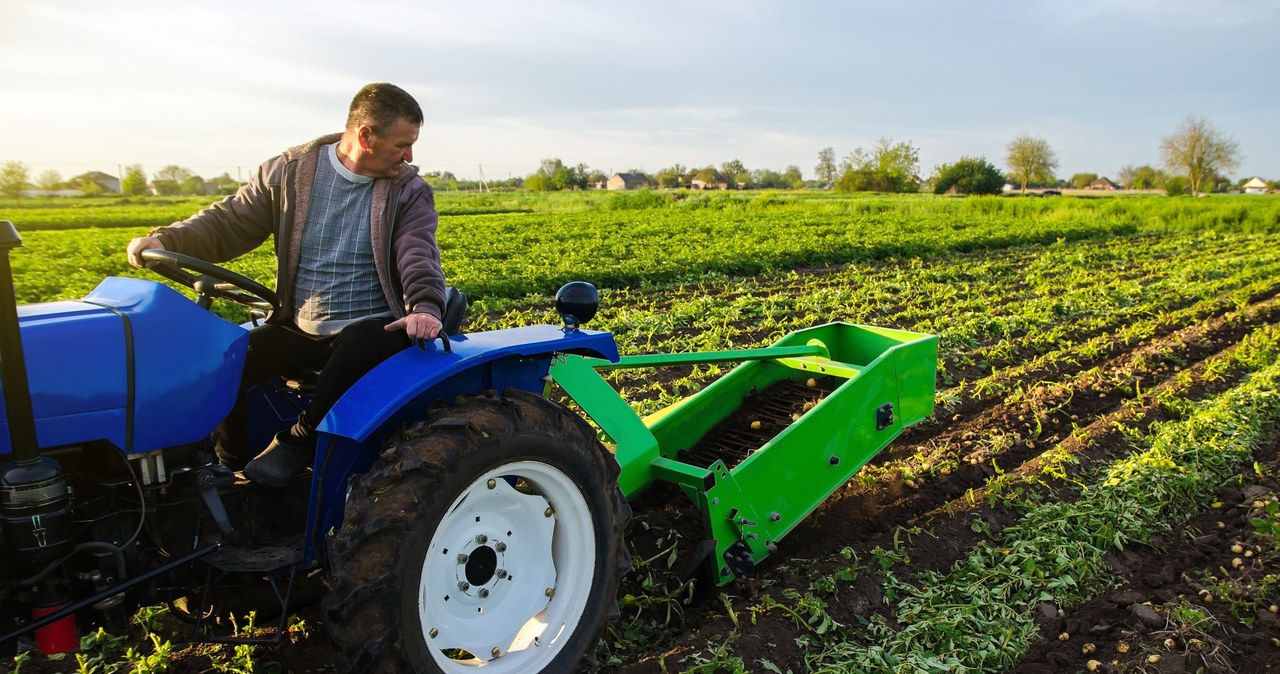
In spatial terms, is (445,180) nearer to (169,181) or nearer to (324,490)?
(169,181)

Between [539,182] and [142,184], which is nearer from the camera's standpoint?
[142,184]

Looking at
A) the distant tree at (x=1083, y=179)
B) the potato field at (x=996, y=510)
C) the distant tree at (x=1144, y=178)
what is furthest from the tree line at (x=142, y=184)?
the distant tree at (x=1083, y=179)

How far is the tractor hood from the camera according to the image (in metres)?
1.98

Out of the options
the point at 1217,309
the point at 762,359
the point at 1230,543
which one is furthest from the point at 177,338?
the point at 1217,309

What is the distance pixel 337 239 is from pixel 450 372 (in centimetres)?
69

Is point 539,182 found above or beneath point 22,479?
above

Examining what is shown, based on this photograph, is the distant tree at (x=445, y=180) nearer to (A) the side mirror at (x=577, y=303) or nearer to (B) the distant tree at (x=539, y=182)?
(B) the distant tree at (x=539, y=182)

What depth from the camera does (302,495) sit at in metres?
2.61

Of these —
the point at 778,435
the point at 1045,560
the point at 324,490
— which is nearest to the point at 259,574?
the point at 324,490

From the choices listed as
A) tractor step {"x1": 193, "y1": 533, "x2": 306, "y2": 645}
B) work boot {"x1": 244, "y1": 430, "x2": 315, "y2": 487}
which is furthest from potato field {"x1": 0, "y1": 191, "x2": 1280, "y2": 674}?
work boot {"x1": 244, "y1": 430, "x2": 315, "y2": 487}

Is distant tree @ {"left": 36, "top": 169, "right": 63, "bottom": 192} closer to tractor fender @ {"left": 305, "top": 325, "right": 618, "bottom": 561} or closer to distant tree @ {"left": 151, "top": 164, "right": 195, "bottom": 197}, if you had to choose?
distant tree @ {"left": 151, "top": 164, "right": 195, "bottom": 197}

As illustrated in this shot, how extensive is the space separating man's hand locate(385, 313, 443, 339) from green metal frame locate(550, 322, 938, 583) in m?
0.67

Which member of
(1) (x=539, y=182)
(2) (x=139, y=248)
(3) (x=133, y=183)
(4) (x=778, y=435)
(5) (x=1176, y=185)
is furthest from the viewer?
(1) (x=539, y=182)

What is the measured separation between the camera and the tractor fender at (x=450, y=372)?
87.8 inches
